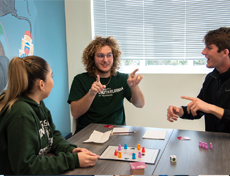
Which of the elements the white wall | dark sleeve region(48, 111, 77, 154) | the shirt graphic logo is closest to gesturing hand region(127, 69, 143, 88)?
the shirt graphic logo

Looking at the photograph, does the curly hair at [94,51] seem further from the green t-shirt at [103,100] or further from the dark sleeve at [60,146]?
the dark sleeve at [60,146]

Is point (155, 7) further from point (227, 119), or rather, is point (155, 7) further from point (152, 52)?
point (227, 119)

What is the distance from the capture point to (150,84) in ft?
11.9

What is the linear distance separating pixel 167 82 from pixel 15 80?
2692 mm

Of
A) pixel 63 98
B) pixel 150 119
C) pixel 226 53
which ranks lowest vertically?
pixel 150 119

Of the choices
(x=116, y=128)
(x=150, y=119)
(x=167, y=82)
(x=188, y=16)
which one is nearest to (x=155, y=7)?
(x=188, y=16)

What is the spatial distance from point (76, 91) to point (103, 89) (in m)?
0.25

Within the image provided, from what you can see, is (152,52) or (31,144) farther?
(152,52)

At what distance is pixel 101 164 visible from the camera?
1248 millimetres

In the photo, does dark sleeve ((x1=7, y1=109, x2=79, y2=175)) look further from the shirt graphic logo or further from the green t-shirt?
the shirt graphic logo

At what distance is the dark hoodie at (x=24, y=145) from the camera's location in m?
1.07

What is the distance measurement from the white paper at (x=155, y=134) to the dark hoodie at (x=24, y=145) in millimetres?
649

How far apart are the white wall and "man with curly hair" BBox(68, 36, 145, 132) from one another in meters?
1.36

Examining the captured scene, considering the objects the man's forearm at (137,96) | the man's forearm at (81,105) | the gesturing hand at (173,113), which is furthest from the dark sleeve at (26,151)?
the man's forearm at (137,96)
